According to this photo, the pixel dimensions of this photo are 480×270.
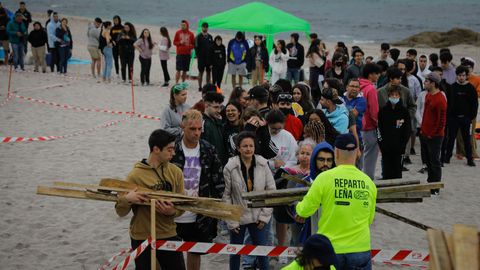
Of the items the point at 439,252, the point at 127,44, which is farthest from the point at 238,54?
the point at 439,252

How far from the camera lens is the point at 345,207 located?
5.20 metres

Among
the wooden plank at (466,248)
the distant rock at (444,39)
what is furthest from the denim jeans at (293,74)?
the distant rock at (444,39)

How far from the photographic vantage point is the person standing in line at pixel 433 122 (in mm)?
10582

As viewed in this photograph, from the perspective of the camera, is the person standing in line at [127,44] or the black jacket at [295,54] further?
the person standing in line at [127,44]

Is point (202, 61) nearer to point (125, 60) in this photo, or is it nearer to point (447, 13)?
point (125, 60)

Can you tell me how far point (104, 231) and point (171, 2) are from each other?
107 meters

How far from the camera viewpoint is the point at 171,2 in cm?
11219

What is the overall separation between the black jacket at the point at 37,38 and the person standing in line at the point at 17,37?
0.40 meters

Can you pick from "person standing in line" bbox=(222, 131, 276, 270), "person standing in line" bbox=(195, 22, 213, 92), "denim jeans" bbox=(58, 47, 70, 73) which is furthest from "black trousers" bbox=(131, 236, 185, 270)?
"denim jeans" bbox=(58, 47, 70, 73)

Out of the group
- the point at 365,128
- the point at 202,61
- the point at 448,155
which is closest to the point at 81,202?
the point at 365,128

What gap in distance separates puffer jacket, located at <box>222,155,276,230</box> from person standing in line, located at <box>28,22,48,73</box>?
16.9 meters

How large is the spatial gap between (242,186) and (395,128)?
3930 millimetres

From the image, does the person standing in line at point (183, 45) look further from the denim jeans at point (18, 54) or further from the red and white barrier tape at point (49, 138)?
the denim jeans at point (18, 54)

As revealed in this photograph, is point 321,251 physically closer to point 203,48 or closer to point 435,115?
point 435,115
